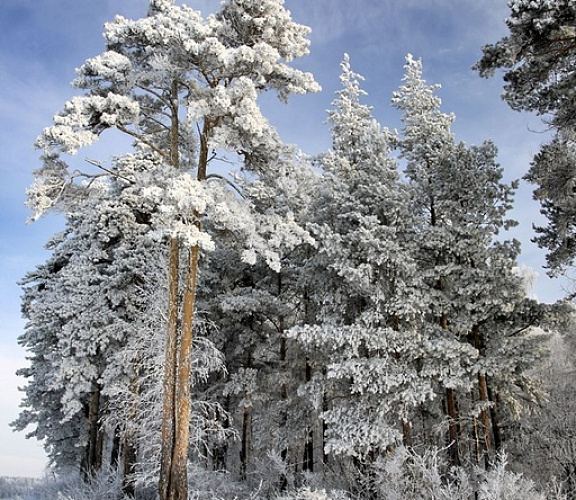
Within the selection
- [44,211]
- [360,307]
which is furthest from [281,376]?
[44,211]

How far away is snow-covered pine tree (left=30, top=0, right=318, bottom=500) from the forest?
0.19 ft

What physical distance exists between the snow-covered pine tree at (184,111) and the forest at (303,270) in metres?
0.06

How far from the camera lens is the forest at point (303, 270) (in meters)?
10.5

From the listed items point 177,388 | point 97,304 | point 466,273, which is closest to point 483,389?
point 466,273

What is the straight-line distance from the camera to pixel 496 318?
13977 millimetres

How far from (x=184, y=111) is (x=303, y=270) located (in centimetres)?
607

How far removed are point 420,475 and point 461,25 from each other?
12.9m

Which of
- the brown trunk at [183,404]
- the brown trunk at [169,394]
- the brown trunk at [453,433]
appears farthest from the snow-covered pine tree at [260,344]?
the brown trunk at [183,404]

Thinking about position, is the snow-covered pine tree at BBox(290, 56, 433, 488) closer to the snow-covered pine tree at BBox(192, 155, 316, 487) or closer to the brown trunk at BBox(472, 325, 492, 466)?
the snow-covered pine tree at BBox(192, 155, 316, 487)

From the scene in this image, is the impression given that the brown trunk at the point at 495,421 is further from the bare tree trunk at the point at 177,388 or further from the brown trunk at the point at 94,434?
the brown trunk at the point at 94,434

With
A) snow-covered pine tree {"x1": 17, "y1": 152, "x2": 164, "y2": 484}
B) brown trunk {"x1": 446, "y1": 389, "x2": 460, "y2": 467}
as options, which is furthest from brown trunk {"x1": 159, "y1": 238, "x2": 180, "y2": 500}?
brown trunk {"x1": 446, "y1": 389, "x2": 460, "y2": 467}

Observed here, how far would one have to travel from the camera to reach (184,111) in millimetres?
12789

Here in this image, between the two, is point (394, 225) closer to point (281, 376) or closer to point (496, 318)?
point (496, 318)

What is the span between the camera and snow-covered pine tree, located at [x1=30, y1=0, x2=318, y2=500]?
10.4 meters
